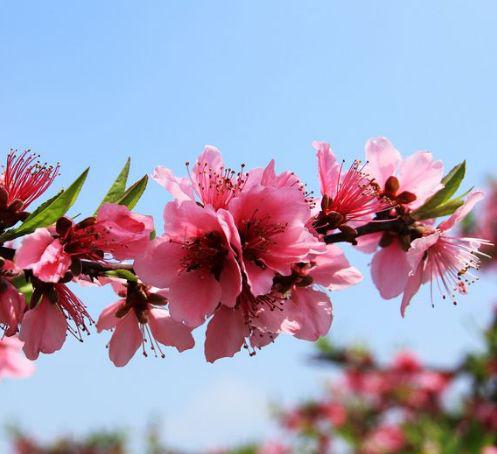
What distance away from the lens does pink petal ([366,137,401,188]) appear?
6.20 feet

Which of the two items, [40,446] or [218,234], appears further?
[40,446]

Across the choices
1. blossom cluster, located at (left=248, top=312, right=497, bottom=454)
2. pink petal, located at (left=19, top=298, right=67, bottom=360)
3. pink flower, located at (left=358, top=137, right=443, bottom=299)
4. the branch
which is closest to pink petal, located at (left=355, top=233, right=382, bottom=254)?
pink flower, located at (left=358, top=137, right=443, bottom=299)

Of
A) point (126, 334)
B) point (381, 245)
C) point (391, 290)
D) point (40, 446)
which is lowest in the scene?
point (40, 446)

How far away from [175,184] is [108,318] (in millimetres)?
493

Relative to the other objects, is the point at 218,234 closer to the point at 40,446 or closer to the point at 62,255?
the point at 62,255

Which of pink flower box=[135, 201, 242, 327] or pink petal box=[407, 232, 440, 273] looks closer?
pink flower box=[135, 201, 242, 327]

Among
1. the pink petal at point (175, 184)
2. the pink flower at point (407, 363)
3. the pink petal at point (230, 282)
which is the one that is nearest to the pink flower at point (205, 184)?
the pink petal at point (175, 184)

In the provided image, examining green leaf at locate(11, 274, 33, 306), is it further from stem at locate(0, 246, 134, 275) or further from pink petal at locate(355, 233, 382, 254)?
pink petal at locate(355, 233, 382, 254)

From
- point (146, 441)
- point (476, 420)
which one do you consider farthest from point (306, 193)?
point (146, 441)

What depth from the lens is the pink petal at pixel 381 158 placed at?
1.89 meters

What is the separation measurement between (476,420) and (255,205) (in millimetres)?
5897

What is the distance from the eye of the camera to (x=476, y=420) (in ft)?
21.5

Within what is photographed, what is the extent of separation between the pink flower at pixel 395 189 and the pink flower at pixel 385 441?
5.73 m

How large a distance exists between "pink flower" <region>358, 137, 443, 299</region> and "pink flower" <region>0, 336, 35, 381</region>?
1661 mm
